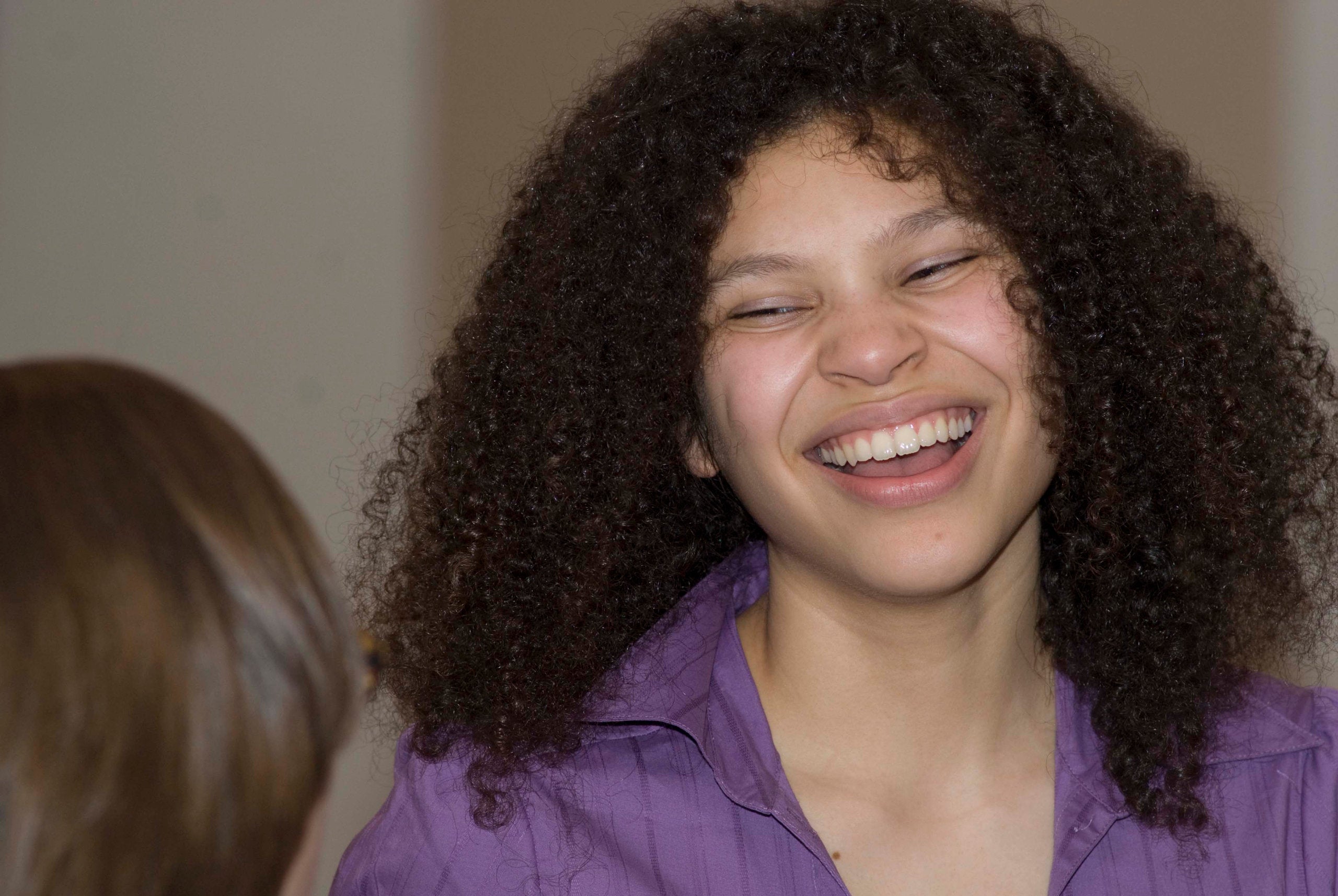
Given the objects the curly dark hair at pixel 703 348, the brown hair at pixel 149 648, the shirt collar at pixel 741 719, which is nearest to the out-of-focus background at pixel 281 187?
the curly dark hair at pixel 703 348

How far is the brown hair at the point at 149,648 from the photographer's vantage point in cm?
76

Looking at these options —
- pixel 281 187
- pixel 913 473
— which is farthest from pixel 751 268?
pixel 281 187

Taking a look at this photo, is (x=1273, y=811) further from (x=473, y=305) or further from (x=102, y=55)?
(x=102, y=55)

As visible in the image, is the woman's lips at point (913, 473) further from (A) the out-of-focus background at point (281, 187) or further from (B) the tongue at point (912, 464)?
(A) the out-of-focus background at point (281, 187)

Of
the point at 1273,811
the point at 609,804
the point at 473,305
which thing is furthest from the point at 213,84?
the point at 1273,811

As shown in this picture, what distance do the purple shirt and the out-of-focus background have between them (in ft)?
4.94

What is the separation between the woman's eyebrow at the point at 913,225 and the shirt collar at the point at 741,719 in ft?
1.64

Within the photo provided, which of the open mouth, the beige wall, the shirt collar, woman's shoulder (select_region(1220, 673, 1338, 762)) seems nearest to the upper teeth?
the open mouth

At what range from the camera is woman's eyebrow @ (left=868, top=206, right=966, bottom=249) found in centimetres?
150

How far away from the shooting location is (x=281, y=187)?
3168mm

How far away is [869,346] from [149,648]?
0.85 meters

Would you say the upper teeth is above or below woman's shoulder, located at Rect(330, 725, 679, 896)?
above

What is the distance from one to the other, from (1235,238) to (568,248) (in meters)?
0.78

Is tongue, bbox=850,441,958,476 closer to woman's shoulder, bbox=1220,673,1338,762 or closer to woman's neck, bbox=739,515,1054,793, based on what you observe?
woman's neck, bbox=739,515,1054,793
